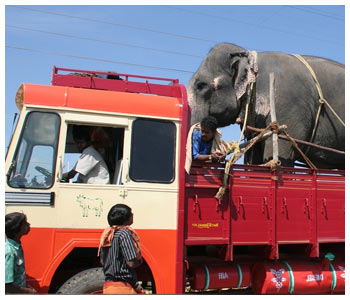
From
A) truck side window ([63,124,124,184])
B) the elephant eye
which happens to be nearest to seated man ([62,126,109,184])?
truck side window ([63,124,124,184])

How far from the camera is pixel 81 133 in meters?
4.82

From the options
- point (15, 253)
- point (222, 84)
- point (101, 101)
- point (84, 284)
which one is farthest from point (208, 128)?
point (15, 253)

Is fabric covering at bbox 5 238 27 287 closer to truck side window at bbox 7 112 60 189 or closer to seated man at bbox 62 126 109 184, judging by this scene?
truck side window at bbox 7 112 60 189

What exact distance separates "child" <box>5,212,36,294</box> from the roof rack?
211 cm

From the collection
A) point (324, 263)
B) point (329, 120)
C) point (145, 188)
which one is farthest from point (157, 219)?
point (329, 120)

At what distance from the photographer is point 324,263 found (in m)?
5.46

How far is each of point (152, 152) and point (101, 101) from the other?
30.0 inches

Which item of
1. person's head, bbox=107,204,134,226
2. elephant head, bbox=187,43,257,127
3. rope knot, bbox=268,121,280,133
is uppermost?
elephant head, bbox=187,43,257,127

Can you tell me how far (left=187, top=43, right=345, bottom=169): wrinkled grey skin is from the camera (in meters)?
7.20

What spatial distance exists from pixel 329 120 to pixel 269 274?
3.71m

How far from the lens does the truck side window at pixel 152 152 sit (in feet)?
14.5

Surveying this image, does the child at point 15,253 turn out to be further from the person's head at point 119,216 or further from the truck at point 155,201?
the person's head at point 119,216

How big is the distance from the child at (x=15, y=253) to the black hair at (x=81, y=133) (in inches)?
57.6

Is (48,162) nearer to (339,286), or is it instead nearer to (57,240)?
(57,240)
